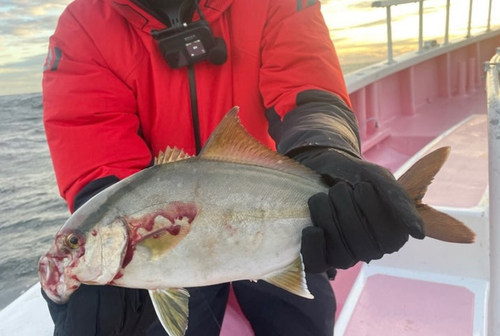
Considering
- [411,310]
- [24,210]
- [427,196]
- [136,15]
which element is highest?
[136,15]

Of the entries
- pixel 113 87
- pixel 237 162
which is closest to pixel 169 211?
pixel 237 162

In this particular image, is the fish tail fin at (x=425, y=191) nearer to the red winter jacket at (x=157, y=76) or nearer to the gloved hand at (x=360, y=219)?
the gloved hand at (x=360, y=219)

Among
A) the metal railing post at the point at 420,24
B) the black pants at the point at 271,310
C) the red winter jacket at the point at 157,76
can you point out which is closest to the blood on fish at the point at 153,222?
the red winter jacket at the point at 157,76

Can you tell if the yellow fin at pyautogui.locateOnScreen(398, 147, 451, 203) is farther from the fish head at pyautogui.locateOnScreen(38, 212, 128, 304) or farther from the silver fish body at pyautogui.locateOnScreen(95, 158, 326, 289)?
the fish head at pyautogui.locateOnScreen(38, 212, 128, 304)

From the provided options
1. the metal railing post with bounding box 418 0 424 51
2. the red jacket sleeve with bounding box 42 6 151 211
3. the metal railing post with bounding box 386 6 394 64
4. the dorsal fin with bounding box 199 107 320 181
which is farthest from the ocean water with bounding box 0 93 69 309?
the metal railing post with bounding box 418 0 424 51

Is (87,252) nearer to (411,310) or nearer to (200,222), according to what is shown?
(200,222)

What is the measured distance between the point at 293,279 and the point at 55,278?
69cm

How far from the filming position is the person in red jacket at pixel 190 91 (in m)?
2.13

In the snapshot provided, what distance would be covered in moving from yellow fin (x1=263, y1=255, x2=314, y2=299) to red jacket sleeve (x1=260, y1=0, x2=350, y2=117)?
0.94 meters

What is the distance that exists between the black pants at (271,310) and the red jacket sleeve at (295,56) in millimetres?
858

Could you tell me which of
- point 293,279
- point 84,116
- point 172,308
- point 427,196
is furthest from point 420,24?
point 172,308

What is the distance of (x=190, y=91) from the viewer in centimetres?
243

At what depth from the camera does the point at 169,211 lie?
4.44 feet

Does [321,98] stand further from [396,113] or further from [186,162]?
[396,113]
